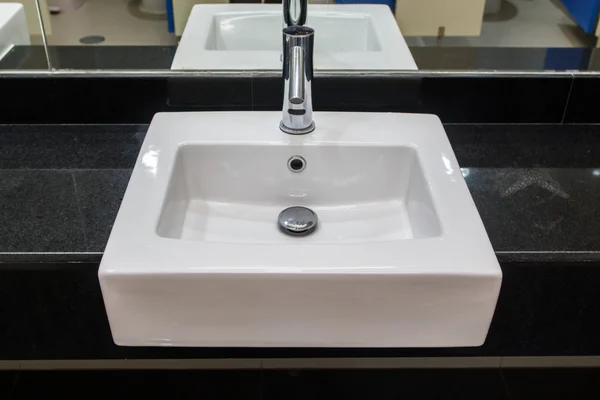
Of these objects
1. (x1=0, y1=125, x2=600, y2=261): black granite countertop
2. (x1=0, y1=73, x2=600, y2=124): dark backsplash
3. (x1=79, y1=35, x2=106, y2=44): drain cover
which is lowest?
(x1=0, y1=125, x2=600, y2=261): black granite countertop

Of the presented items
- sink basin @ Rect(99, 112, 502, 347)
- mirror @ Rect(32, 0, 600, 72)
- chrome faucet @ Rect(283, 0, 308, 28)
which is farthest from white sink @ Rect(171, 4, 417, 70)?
sink basin @ Rect(99, 112, 502, 347)

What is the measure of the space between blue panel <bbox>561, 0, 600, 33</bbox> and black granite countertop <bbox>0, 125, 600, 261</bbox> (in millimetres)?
213

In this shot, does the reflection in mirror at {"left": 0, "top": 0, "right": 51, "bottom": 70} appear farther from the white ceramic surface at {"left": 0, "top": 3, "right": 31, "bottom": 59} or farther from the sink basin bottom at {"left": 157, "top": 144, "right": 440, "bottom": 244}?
the sink basin bottom at {"left": 157, "top": 144, "right": 440, "bottom": 244}

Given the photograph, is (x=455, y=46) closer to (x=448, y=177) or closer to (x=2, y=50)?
(x=448, y=177)

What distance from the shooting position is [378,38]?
1.35 metres

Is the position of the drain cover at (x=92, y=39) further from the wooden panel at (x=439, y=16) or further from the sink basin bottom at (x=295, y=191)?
the wooden panel at (x=439, y=16)

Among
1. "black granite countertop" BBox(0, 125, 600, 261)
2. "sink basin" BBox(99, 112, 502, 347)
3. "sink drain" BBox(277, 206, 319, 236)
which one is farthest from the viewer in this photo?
"sink drain" BBox(277, 206, 319, 236)

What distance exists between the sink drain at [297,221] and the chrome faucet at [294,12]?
35cm

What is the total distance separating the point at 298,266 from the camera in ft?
2.88

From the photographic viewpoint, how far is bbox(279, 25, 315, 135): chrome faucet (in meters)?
1.08

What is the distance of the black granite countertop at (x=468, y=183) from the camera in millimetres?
1025

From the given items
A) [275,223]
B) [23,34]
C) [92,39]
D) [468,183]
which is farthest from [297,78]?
[23,34]

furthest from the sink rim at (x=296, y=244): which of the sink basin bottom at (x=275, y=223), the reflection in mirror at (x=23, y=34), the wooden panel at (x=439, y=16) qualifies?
the reflection in mirror at (x=23, y=34)

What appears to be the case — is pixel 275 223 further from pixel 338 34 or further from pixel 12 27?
pixel 12 27
